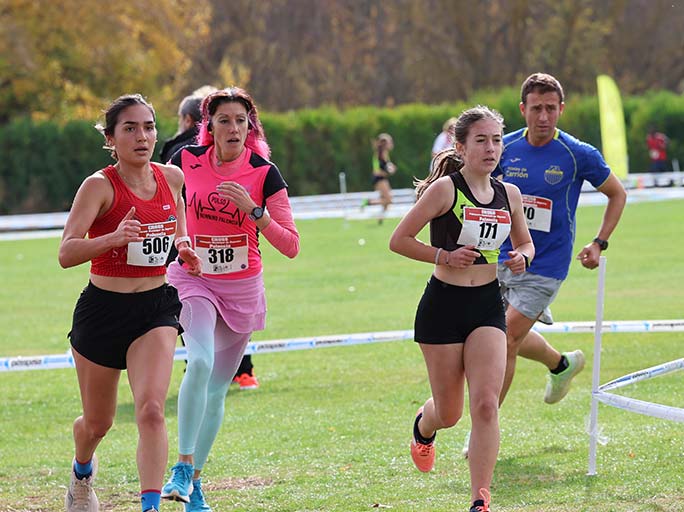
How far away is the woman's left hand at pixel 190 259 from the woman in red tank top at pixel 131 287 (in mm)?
224

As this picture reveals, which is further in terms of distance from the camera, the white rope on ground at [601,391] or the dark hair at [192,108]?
the dark hair at [192,108]

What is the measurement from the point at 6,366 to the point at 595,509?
539cm

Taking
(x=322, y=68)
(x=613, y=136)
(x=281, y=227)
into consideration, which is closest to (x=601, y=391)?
(x=281, y=227)

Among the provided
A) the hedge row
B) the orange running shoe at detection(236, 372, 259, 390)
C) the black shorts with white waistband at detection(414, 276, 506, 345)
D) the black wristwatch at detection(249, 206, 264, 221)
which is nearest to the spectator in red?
the hedge row

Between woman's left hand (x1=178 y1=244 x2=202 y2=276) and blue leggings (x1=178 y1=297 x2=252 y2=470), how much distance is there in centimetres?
27

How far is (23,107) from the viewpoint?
42.2 m

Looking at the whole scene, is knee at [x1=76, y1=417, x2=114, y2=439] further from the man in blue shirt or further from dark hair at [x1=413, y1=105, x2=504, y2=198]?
the man in blue shirt

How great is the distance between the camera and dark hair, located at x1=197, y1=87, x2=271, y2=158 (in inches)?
255

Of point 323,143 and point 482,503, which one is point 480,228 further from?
point 323,143

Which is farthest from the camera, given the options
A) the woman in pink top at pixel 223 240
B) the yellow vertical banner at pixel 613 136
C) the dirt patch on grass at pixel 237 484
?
the yellow vertical banner at pixel 613 136

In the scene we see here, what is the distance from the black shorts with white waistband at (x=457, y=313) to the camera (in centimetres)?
602

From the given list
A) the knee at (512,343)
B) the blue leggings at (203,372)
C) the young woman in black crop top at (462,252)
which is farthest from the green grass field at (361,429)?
the young woman in black crop top at (462,252)

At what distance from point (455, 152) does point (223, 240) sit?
1.29 m

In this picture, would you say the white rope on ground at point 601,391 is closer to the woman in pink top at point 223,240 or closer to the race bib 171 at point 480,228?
the race bib 171 at point 480,228
